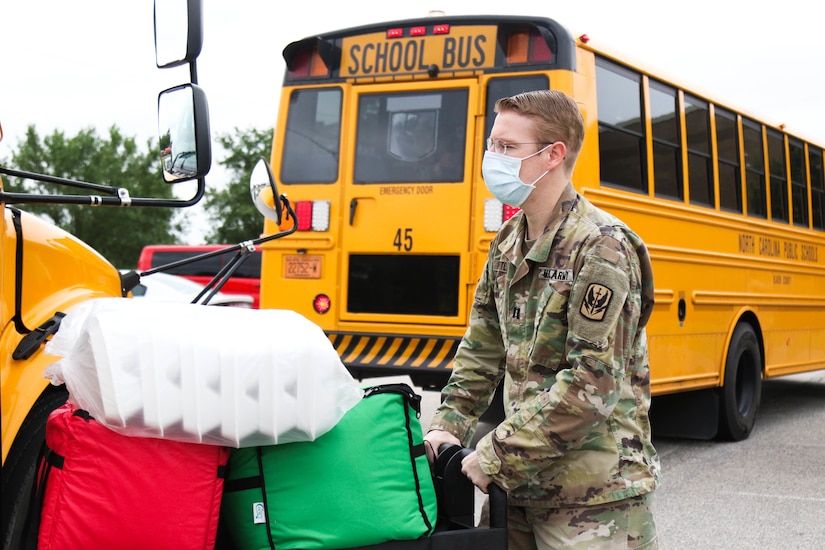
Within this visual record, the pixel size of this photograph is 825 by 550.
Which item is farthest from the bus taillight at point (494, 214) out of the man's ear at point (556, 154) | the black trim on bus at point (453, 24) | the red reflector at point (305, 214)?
the man's ear at point (556, 154)

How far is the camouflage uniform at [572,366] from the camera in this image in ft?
7.47

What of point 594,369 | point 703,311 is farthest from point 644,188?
point 594,369

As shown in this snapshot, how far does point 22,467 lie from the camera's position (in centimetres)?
232

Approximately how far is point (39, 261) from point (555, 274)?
1.27 meters

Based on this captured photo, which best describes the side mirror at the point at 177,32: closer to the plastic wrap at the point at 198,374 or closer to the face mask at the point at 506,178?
the plastic wrap at the point at 198,374

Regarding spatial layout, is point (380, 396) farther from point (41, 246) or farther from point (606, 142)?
point (606, 142)

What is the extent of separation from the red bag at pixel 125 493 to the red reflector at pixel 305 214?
17.2ft

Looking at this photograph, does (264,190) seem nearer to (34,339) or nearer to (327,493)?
(34,339)

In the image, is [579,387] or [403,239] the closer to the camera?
[579,387]

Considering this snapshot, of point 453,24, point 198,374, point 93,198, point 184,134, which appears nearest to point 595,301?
point 198,374

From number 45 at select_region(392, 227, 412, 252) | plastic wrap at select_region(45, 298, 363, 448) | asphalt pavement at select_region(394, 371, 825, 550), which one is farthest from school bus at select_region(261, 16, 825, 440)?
plastic wrap at select_region(45, 298, 363, 448)

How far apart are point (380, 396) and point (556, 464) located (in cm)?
45

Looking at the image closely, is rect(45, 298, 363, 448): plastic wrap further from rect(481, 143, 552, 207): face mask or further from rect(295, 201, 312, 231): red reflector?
rect(295, 201, 312, 231): red reflector

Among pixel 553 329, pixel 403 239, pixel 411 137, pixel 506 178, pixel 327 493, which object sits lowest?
pixel 327 493
